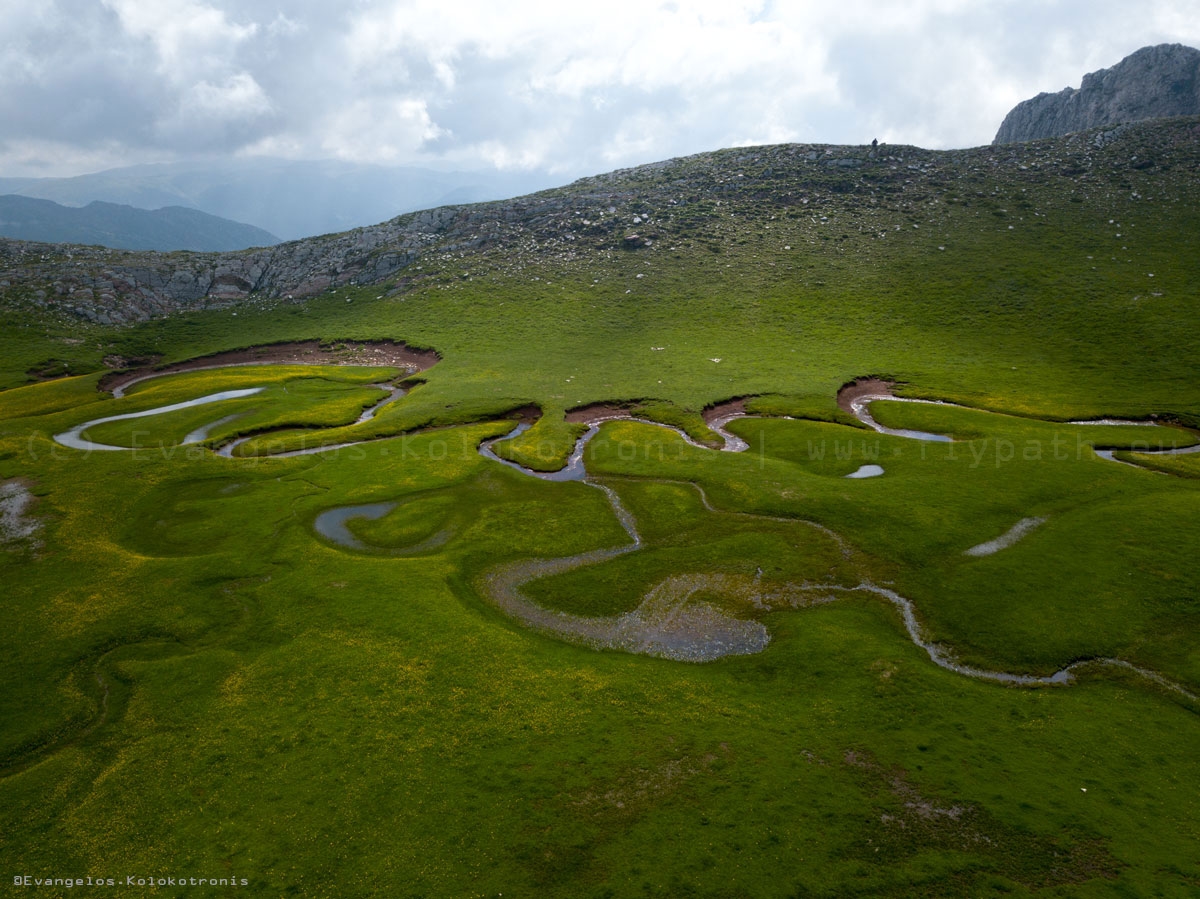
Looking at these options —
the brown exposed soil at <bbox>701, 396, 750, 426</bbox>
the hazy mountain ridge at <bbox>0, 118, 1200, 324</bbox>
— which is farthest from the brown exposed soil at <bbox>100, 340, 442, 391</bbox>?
the brown exposed soil at <bbox>701, 396, 750, 426</bbox>

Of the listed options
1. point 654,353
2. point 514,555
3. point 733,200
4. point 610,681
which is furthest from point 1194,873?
point 733,200

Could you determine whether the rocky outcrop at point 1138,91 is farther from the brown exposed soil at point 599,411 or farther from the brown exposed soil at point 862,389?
the brown exposed soil at point 599,411

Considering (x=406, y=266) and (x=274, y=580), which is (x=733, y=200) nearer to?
(x=406, y=266)

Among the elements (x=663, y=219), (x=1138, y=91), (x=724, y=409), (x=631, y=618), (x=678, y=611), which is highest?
(x=1138, y=91)

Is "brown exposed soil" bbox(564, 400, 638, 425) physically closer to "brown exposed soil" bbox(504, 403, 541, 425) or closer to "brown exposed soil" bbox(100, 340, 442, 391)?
"brown exposed soil" bbox(504, 403, 541, 425)

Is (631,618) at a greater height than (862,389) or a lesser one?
lesser

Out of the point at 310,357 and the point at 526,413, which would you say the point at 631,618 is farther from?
the point at 310,357

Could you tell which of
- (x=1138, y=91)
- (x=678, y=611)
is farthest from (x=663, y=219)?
(x=1138, y=91)
